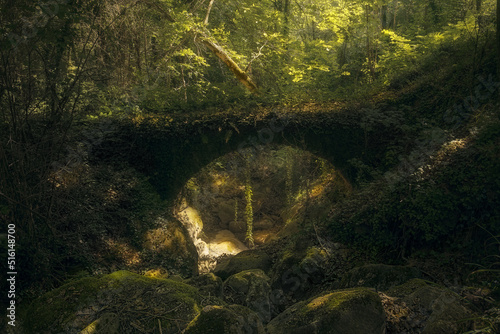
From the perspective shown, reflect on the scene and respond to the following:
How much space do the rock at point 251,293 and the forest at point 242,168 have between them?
3cm

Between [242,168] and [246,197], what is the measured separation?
118 inches

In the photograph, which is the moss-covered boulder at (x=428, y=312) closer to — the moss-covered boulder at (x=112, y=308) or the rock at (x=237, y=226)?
the moss-covered boulder at (x=112, y=308)

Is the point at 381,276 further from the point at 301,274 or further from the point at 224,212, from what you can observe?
the point at 224,212

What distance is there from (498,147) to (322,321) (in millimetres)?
4619

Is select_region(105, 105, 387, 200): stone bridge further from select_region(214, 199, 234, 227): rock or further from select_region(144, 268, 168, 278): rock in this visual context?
select_region(214, 199, 234, 227): rock

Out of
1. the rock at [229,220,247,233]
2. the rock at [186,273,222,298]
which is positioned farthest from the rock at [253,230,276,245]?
the rock at [186,273,222,298]

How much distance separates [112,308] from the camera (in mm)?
3715

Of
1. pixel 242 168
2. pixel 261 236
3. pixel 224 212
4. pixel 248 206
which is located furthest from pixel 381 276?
pixel 224 212

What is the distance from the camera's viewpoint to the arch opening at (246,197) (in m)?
12.2

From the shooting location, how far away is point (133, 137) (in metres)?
9.90

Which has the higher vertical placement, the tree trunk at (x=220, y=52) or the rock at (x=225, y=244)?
the tree trunk at (x=220, y=52)

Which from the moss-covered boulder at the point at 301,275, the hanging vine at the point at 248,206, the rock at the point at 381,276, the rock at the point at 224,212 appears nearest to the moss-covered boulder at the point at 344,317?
the rock at the point at 381,276

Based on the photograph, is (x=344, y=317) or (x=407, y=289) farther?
(x=407, y=289)

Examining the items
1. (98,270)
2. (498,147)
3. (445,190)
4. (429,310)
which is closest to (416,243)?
(445,190)
